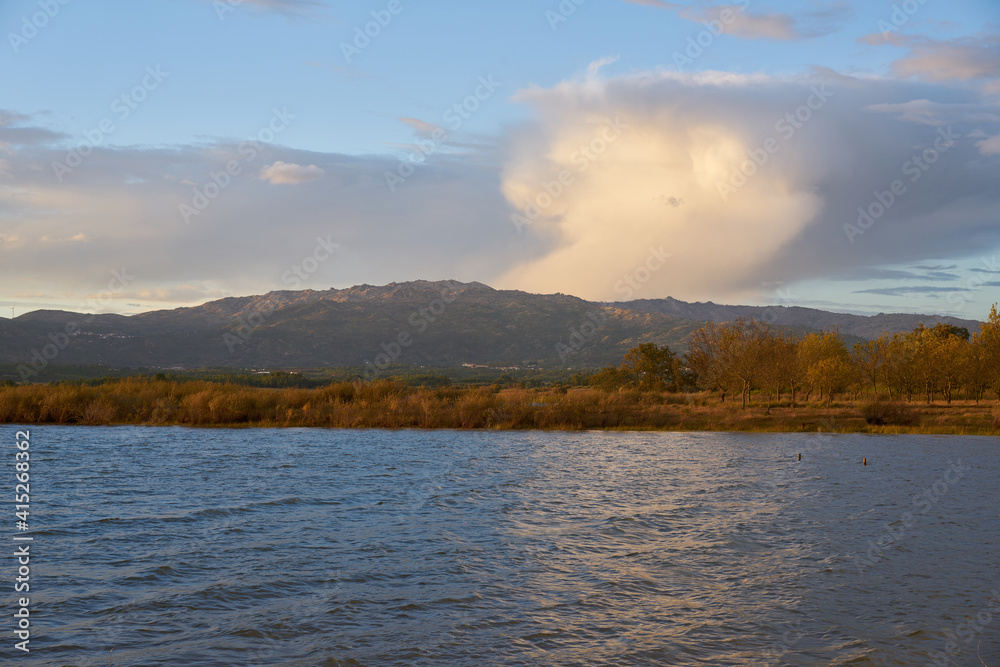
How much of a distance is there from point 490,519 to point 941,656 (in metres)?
10.7

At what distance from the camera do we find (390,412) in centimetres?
4906

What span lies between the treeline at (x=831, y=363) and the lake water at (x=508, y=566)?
31.4 meters

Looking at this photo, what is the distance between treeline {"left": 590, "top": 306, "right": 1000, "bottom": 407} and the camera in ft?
194

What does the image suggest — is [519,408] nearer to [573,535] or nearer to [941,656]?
[573,535]

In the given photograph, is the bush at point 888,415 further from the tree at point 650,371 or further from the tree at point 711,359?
the tree at point 650,371

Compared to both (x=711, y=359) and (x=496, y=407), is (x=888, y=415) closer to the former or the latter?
(x=711, y=359)

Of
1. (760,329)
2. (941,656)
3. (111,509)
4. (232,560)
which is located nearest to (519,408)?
(760,329)

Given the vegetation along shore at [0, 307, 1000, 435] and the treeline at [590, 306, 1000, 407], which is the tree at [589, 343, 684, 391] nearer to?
the treeline at [590, 306, 1000, 407]

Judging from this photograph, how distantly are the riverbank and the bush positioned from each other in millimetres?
72

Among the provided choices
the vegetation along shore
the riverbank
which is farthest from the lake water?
the vegetation along shore

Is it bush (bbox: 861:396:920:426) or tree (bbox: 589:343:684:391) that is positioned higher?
tree (bbox: 589:343:684:391)

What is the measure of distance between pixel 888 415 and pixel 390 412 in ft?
116

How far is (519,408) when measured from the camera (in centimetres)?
4938

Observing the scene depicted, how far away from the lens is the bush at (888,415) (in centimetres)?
4912
